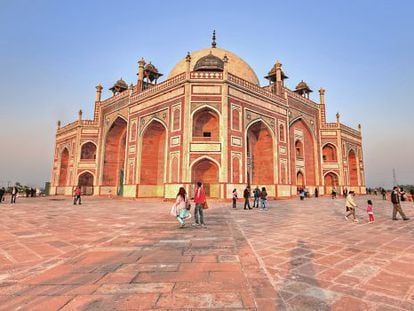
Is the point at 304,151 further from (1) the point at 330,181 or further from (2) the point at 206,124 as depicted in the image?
(2) the point at 206,124

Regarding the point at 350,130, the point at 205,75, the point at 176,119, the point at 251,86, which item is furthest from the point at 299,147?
the point at 176,119

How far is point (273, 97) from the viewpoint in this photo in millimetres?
22766

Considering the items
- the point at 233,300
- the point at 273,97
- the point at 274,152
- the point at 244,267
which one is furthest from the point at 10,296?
the point at 273,97

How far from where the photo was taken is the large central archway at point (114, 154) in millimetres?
26672

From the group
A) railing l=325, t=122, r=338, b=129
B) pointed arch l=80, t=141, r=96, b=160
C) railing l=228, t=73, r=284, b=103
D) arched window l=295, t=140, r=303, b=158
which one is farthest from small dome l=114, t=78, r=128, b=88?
railing l=325, t=122, r=338, b=129

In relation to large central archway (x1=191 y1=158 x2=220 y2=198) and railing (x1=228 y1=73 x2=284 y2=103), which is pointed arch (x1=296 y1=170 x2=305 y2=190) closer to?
railing (x1=228 y1=73 x2=284 y2=103)

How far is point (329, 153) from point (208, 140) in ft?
60.4

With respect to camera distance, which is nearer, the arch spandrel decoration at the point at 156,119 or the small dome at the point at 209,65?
the arch spandrel decoration at the point at 156,119

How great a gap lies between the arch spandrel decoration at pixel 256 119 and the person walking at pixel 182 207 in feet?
45.1

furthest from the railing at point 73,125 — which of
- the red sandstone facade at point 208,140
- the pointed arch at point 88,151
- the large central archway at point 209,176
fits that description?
the large central archway at point 209,176

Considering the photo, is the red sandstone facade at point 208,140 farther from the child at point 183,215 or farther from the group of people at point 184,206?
the child at point 183,215

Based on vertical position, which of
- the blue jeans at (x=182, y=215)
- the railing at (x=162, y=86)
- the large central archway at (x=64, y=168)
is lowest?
the blue jeans at (x=182, y=215)

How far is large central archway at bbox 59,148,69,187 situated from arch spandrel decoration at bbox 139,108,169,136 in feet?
50.8

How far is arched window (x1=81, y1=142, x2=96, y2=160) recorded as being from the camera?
28609 millimetres
